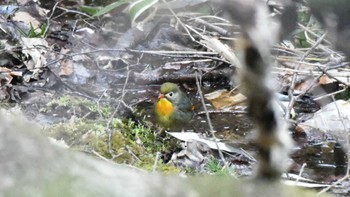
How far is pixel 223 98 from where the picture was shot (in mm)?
5113

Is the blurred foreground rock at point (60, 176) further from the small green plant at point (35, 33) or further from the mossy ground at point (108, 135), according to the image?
the small green plant at point (35, 33)

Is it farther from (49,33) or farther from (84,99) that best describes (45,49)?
(84,99)

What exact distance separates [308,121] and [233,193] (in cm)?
371

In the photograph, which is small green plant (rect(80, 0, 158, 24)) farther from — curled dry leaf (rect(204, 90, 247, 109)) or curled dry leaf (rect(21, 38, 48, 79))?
curled dry leaf (rect(204, 90, 247, 109))

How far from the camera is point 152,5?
587cm

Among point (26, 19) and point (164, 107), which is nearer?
point (164, 107)

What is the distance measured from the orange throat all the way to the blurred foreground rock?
3.78 metres

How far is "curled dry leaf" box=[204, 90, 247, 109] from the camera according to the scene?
498 cm

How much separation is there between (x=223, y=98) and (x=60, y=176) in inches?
164

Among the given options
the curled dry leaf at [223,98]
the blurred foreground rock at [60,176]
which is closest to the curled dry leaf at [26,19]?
the curled dry leaf at [223,98]

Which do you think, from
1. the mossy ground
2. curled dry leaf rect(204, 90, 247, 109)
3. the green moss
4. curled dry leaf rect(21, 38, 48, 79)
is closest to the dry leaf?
curled dry leaf rect(21, 38, 48, 79)

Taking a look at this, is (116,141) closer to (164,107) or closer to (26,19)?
(164,107)

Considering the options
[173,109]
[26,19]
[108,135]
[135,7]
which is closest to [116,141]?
[108,135]

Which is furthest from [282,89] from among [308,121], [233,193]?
[233,193]
